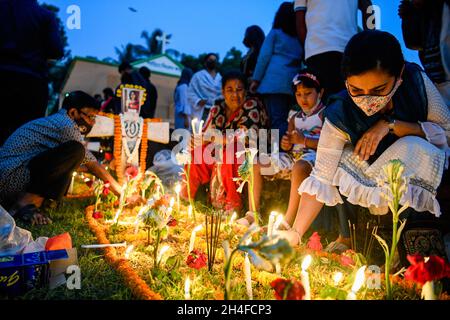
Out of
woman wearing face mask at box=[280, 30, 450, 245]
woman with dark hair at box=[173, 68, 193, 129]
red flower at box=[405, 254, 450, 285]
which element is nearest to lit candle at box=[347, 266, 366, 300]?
red flower at box=[405, 254, 450, 285]

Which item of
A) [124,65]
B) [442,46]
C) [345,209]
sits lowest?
[345,209]

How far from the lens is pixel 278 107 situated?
4.35m

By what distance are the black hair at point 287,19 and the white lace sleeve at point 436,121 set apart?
245 cm

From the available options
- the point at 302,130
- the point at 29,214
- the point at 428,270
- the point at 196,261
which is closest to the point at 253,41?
the point at 302,130

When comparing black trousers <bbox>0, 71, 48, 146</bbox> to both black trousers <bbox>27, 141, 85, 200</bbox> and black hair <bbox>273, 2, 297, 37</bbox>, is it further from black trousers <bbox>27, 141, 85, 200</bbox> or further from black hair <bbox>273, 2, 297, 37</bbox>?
black hair <bbox>273, 2, 297, 37</bbox>

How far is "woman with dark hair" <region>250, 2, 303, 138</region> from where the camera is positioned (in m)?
4.29

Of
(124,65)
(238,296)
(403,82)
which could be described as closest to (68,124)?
(238,296)

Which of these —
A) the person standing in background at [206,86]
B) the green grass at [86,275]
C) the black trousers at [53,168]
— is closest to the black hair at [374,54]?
the green grass at [86,275]

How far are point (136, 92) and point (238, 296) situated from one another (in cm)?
377

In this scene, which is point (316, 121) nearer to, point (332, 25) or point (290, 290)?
point (332, 25)

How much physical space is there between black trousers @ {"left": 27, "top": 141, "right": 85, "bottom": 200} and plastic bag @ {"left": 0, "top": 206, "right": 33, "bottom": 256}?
51.0 inches

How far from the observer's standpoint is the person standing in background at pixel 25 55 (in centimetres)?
372
